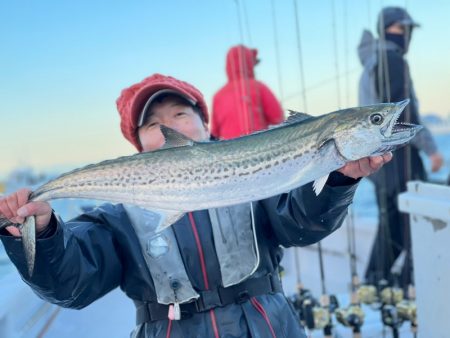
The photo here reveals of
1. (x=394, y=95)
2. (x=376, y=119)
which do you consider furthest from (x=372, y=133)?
(x=394, y=95)

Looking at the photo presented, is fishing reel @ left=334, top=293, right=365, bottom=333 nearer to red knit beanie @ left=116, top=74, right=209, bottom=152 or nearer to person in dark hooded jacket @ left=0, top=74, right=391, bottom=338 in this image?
person in dark hooded jacket @ left=0, top=74, right=391, bottom=338

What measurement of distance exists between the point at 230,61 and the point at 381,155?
3169mm

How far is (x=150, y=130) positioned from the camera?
2061mm

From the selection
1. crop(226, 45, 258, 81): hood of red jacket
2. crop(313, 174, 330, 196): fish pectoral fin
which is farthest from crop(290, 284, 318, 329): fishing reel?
crop(226, 45, 258, 81): hood of red jacket

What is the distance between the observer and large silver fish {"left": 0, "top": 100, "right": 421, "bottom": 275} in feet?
4.80

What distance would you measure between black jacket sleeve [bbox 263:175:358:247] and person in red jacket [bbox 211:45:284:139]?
2246 millimetres

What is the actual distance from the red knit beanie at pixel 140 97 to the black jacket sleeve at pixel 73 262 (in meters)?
0.41

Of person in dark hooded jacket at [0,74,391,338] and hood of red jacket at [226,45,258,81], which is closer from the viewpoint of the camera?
person in dark hooded jacket at [0,74,391,338]

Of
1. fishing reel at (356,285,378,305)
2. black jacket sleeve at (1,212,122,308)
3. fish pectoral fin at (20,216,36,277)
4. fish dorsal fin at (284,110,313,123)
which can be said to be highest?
fish dorsal fin at (284,110,313,123)

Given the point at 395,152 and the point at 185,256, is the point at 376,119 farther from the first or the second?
the point at 395,152

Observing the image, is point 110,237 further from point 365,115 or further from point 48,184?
point 365,115

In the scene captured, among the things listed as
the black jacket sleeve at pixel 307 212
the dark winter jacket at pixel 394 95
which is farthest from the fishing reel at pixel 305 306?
the dark winter jacket at pixel 394 95

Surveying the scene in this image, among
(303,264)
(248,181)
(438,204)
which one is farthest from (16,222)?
(303,264)

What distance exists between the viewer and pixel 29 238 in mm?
1553
